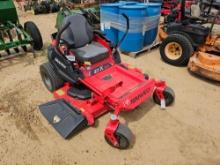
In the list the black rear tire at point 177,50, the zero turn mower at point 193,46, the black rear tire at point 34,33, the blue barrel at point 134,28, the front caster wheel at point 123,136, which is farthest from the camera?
the black rear tire at point 34,33

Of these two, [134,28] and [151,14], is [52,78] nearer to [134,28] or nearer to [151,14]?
[134,28]

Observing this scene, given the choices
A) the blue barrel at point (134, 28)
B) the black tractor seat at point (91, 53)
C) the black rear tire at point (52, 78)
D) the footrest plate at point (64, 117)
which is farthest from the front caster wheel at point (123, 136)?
the blue barrel at point (134, 28)

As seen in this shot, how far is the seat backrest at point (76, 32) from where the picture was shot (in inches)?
128

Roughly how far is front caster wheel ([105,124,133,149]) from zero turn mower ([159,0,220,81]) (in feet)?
6.87

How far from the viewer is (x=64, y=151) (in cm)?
262

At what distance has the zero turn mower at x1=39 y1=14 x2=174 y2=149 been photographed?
2.72 metres

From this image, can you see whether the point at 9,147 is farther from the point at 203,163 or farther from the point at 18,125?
the point at 203,163

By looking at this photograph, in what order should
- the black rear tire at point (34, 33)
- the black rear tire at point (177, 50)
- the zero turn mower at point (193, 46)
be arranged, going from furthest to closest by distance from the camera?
the black rear tire at point (34, 33)
the black rear tire at point (177, 50)
the zero turn mower at point (193, 46)

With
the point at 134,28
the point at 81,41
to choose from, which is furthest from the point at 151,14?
the point at 81,41

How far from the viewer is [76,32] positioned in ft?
10.8

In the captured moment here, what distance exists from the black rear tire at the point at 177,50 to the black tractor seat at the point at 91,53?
1.68 metres

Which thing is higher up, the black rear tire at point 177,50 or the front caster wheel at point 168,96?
the black rear tire at point 177,50

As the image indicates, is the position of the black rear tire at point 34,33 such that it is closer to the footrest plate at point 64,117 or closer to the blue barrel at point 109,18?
the blue barrel at point 109,18

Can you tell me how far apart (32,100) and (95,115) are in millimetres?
1173
